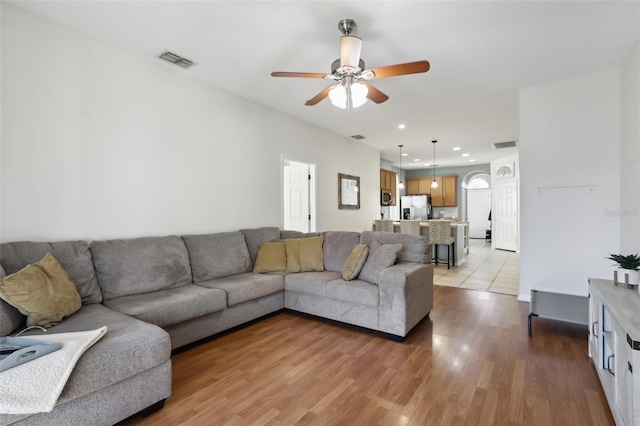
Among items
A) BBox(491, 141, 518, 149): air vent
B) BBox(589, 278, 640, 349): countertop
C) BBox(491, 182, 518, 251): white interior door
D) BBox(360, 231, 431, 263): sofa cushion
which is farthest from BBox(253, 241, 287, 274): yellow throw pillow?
BBox(491, 182, 518, 251): white interior door

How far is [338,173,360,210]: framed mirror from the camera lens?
20.2ft

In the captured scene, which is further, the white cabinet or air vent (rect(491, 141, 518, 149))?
air vent (rect(491, 141, 518, 149))

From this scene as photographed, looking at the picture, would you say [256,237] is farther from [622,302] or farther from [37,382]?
[622,302]

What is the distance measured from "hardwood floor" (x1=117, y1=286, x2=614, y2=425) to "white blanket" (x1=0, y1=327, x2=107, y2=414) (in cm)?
57

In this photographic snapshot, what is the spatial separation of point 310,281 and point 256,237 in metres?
1.08

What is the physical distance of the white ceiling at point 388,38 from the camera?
91.1 inches

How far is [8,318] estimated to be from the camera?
1.78 meters

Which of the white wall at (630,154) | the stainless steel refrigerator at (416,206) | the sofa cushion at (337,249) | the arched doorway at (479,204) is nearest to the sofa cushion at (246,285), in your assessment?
the sofa cushion at (337,249)

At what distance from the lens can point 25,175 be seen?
2367 mm

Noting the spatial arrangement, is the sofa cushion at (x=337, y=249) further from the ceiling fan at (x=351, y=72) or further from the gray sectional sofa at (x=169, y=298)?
the ceiling fan at (x=351, y=72)

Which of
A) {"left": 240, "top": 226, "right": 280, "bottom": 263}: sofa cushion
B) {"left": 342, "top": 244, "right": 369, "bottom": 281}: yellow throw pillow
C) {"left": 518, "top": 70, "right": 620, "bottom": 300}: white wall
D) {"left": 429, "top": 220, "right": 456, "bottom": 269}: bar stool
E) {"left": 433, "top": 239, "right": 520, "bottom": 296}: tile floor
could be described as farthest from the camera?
{"left": 429, "top": 220, "right": 456, "bottom": 269}: bar stool

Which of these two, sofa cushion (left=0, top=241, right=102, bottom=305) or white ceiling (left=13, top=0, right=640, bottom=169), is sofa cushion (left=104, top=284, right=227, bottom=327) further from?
white ceiling (left=13, top=0, right=640, bottom=169)

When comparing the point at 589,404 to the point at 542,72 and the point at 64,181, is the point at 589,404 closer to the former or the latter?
the point at 542,72

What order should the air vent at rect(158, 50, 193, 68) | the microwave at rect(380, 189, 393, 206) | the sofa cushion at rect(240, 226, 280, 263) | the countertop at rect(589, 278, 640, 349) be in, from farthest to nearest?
1. the microwave at rect(380, 189, 393, 206)
2. the sofa cushion at rect(240, 226, 280, 263)
3. the air vent at rect(158, 50, 193, 68)
4. the countertop at rect(589, 278, 640, 349)
